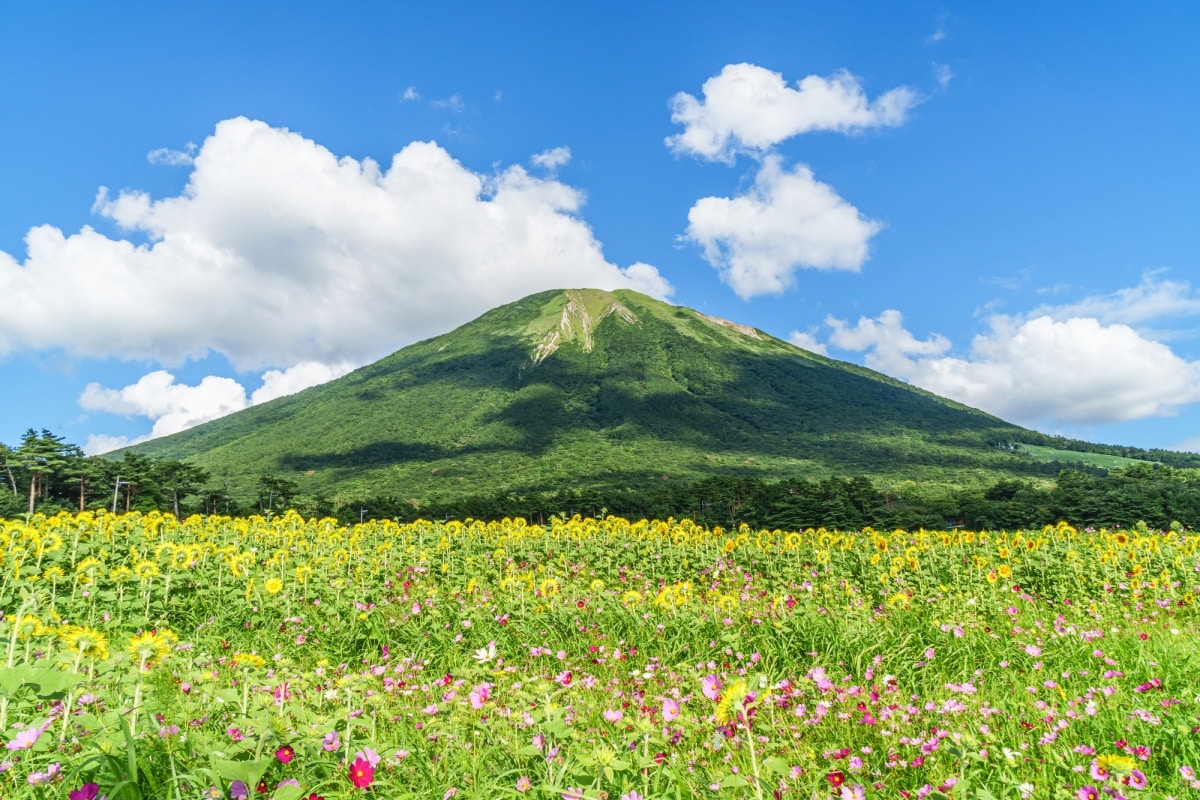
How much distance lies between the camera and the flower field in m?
2.78

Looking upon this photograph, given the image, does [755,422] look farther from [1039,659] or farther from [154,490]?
[1039,659]

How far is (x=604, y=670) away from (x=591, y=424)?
138 m

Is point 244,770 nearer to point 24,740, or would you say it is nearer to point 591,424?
point 24,740

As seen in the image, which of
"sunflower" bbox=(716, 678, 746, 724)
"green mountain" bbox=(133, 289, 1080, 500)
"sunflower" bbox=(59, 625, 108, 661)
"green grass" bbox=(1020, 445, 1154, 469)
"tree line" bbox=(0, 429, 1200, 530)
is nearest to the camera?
"sunflower" bbox=(716, 678, 746, 724)

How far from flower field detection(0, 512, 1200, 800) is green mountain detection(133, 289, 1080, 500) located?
3060 inches

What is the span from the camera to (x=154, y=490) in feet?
128

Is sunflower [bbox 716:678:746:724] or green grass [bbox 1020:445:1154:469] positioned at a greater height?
green grass [bbox 1020:445:1154:469]

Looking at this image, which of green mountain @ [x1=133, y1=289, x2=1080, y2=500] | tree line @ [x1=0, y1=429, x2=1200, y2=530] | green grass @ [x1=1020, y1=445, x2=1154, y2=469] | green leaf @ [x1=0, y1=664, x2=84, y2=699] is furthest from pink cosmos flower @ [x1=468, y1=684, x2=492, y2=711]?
green grass @ [x1=1020, y1=445, x2=1154, y2=469]

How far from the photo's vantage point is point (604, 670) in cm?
567

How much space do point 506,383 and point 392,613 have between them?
520 ft

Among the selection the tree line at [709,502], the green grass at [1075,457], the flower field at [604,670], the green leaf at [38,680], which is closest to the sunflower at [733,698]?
the flower field at [604,670]

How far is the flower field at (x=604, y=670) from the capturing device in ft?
9.11

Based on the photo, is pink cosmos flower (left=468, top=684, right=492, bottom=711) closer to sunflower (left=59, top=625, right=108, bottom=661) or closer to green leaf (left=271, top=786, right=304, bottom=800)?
green leaf (left=271, top=786, right=304, bottom=800)

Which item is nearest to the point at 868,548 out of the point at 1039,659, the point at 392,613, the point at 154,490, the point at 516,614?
the point at 1039,659
